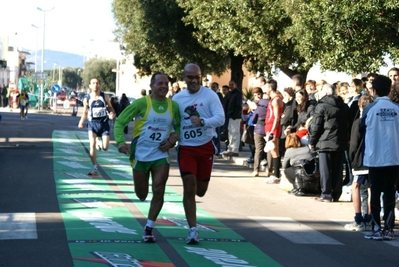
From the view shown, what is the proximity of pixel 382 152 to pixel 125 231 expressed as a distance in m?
3.31

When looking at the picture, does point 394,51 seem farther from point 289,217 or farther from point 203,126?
point 203,126

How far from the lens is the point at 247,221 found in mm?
11898

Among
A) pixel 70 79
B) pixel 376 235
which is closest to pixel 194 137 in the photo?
pixel 376 235

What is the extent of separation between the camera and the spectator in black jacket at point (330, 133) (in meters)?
14.1

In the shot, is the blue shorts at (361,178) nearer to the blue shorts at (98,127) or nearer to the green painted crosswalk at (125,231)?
the green painted crosswalk at (125,231)

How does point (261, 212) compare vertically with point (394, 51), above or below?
below

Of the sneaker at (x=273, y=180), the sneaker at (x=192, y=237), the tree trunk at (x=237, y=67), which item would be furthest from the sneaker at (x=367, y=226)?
the tree trunk at (x=237, y=67)

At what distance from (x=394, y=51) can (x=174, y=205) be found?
6.80 metres

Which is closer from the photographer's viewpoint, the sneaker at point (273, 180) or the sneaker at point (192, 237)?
the sneaker at point (192, 237)

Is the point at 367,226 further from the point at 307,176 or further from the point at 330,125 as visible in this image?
the point at 307,176

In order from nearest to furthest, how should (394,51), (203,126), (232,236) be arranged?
(203,126) → (232,236) → (394,51)

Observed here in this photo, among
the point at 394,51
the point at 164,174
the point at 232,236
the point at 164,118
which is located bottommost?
the point at 232,236

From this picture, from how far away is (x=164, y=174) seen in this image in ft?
31.9

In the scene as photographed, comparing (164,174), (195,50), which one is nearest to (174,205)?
(164,174)
